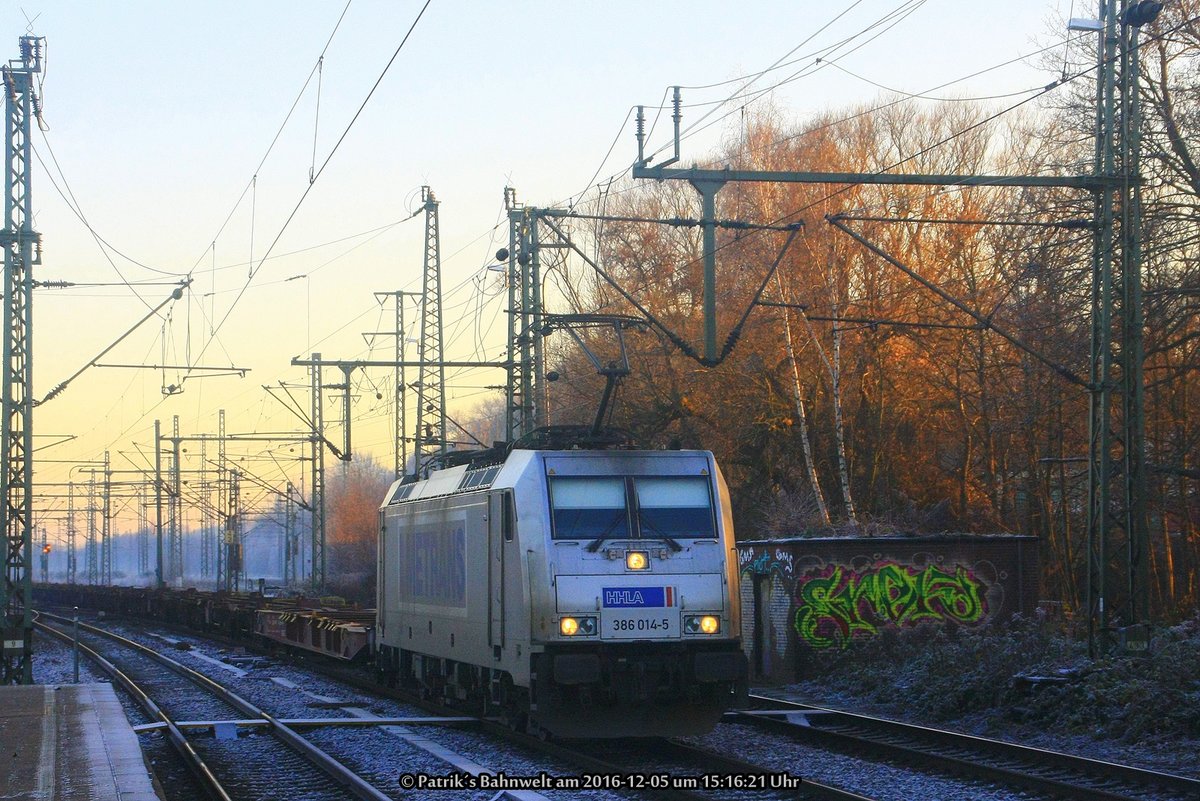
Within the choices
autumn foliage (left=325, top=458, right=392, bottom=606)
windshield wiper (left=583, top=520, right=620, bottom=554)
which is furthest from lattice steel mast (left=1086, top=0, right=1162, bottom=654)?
autumn foliage (left=325, top=458, right=392, bottom=606)

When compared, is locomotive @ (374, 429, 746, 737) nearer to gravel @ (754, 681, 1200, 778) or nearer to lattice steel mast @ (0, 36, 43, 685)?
gravel @ (754, 681, 1200, 778)

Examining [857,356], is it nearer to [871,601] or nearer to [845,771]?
[871,601]

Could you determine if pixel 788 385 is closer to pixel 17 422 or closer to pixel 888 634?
pixel 888 634

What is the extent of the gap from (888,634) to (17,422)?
1507 centimetres

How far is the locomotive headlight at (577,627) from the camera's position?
508 inches

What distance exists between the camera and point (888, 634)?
2112cm

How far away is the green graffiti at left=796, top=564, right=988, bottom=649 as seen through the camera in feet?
69.9

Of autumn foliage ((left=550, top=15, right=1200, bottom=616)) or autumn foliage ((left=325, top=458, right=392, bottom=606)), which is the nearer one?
autumn foliage ((left=550, top=15, right=1200, bottom=616))

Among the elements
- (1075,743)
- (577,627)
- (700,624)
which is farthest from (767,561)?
(577,627)

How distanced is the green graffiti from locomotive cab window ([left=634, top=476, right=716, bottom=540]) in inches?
313

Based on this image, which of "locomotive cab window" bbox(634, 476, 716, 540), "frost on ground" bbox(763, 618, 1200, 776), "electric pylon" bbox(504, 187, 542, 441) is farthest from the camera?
"electric pylon" bbox(504, 187, 542, 441)

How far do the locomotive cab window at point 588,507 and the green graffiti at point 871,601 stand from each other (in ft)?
28.0

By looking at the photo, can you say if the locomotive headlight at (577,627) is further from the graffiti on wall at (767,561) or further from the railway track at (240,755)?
the graffiti on wall at (767,561)

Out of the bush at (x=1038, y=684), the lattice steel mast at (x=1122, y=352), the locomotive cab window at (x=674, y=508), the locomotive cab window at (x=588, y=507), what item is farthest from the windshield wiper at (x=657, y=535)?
the lattice steel mast at (x=1122, y=352)
